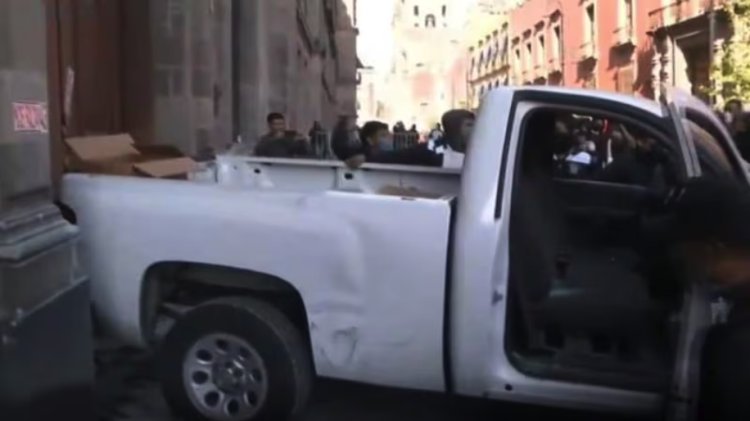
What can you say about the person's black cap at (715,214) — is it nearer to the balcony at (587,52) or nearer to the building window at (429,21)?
the balcony at (587,52)

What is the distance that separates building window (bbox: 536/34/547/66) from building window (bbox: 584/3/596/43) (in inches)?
408

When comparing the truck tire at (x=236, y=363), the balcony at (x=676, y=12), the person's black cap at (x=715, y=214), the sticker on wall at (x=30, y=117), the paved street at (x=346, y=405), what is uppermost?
the balcony at (x=676, y=12)

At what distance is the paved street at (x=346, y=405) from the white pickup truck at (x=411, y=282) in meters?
0.50

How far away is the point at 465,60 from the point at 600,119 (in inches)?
4237

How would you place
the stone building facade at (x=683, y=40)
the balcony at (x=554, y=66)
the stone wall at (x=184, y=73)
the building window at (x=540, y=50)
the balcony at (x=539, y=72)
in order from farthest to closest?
the building window at (x=540, y=50)
the balcony at (x=539, y=72)
the balcony at (x=554, y=66)
the stone building facade at (x=683, y=40)
the stone wall at (x=184, y=73)

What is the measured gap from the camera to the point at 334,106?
53.0 meters

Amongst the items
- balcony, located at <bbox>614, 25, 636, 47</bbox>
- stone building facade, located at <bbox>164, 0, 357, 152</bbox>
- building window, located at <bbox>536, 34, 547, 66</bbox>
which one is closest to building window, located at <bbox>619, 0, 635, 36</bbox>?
balcony, located at <bbox>614, 25, 636, 47</bbox>

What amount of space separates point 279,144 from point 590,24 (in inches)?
1993

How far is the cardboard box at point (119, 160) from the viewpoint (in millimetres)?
7312

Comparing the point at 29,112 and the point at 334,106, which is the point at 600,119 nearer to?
the point at 29,112

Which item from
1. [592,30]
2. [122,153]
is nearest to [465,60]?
[592,30]

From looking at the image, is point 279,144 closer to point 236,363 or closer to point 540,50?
point 236,363

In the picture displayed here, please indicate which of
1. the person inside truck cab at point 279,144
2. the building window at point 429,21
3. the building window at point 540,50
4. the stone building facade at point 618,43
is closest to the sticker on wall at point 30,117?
the person inside truck cab at point 279,144

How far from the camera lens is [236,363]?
250 inches
